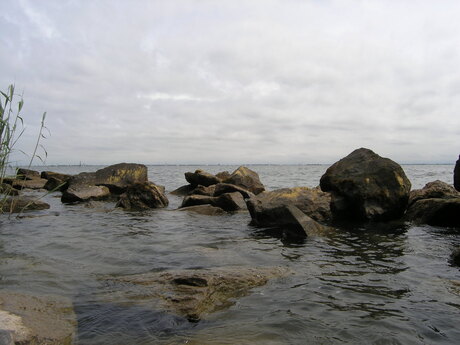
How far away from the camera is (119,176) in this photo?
778 inches

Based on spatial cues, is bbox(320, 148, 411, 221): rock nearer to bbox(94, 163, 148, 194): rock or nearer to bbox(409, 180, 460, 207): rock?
bbox(409, 180, 460, 207): rock

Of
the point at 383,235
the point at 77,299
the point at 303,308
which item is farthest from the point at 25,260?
the point at 383,235

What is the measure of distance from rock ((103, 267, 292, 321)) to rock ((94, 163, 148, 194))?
14.2 metres

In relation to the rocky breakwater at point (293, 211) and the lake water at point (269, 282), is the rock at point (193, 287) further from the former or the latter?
the rocky breakwater at point (293, 211)

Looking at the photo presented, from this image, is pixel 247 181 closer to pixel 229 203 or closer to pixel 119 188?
pixel 229 203

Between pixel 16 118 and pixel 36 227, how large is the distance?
540cm

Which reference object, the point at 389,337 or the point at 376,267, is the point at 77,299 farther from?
the point at 376,267

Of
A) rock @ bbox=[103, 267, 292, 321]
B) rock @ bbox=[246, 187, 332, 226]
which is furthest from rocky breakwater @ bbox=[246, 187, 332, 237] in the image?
rock @ bbox=[103, 267, 292, 321]

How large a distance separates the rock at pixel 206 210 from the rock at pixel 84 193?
21.2ft

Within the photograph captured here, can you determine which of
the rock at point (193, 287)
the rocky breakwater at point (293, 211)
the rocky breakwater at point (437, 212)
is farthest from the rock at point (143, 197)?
the rock at point (193, 287)

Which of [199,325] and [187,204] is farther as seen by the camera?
[187,204]

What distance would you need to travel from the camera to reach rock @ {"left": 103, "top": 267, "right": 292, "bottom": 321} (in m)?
4.30

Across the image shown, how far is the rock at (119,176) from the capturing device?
760 inches

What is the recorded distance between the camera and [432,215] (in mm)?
10469
